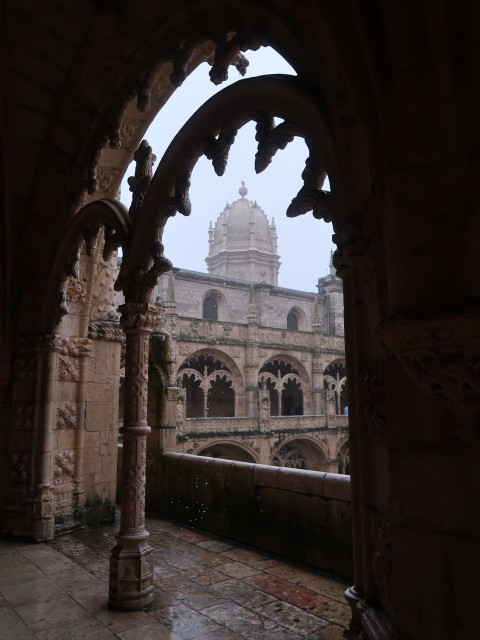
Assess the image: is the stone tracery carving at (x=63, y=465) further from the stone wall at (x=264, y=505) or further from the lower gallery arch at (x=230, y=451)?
the lower gallery arch at (x=230, y=451)

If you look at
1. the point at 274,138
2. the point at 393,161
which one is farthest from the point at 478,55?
the point at 274,138

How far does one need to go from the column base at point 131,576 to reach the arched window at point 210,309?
77.8ft

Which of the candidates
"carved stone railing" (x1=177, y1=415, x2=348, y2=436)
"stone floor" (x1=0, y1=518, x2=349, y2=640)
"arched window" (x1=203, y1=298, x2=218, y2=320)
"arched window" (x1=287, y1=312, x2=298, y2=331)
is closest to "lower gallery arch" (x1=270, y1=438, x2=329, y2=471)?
"carved stone railing" (x1=177, y1=415, x2=348, y2=436)

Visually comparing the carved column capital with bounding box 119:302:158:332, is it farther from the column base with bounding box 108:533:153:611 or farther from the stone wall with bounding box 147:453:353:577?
the stone wall with bounding box 147:453:353:577

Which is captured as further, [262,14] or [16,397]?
[16,397]

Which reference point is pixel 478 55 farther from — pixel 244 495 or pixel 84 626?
pixel 244 495

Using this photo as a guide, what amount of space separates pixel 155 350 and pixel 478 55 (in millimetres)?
5225

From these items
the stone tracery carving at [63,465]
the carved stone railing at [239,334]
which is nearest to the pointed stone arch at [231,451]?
the carved stone railing at [239,334]

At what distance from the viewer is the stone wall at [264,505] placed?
3.50 meters

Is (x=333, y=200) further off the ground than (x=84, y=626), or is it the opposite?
(x=333, y=200)

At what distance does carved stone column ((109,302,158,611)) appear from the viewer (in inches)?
114

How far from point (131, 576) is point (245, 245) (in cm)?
3197

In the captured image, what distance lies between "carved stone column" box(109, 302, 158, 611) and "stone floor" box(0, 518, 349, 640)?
0.42 feet

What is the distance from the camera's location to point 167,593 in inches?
122
